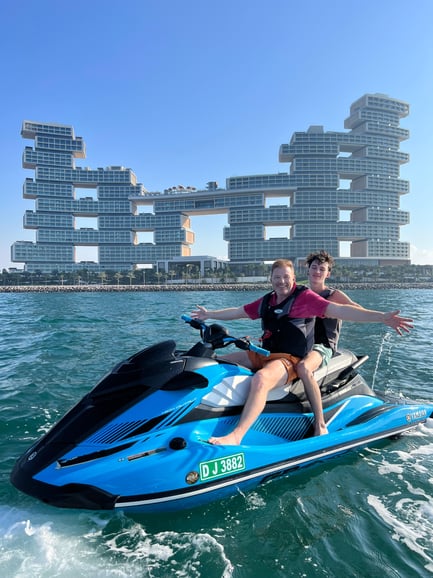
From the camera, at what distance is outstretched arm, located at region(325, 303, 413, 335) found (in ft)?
10.3

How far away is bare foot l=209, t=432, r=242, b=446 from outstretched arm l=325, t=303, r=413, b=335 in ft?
4.33

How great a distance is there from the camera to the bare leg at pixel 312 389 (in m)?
3.21

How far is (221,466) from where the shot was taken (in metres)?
2.59

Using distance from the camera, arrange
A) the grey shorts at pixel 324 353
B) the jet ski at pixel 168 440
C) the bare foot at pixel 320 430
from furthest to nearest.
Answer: the grey shorts at pixel 324 353 < the bare foot at pixel 320 430 < the jet ski at pixel 168 440

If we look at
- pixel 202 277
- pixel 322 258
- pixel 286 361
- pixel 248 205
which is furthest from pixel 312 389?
pixel 248 205

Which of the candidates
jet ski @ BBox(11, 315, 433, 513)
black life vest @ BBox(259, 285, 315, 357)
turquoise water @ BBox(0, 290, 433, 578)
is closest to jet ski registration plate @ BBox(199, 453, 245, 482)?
jet ski @ BBox(11, 315, 433, 513)

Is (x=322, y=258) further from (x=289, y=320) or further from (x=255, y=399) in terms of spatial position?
(x=255, y=399)

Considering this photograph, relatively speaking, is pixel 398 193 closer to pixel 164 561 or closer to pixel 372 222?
pixel 372 222

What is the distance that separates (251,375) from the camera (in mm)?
3123

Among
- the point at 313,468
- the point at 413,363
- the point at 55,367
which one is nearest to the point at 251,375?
the point at 313,468

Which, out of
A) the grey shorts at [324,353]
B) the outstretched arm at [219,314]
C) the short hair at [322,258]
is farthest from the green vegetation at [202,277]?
the grey shorts at [324,353]

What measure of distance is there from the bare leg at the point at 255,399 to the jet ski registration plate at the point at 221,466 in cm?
11

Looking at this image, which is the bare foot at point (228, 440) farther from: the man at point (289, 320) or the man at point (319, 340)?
the man at point (319, 340)

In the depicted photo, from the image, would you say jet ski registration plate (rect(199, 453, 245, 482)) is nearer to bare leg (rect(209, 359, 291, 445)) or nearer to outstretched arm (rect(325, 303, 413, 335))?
bare leg (rect(209, 359, 291, 445))
